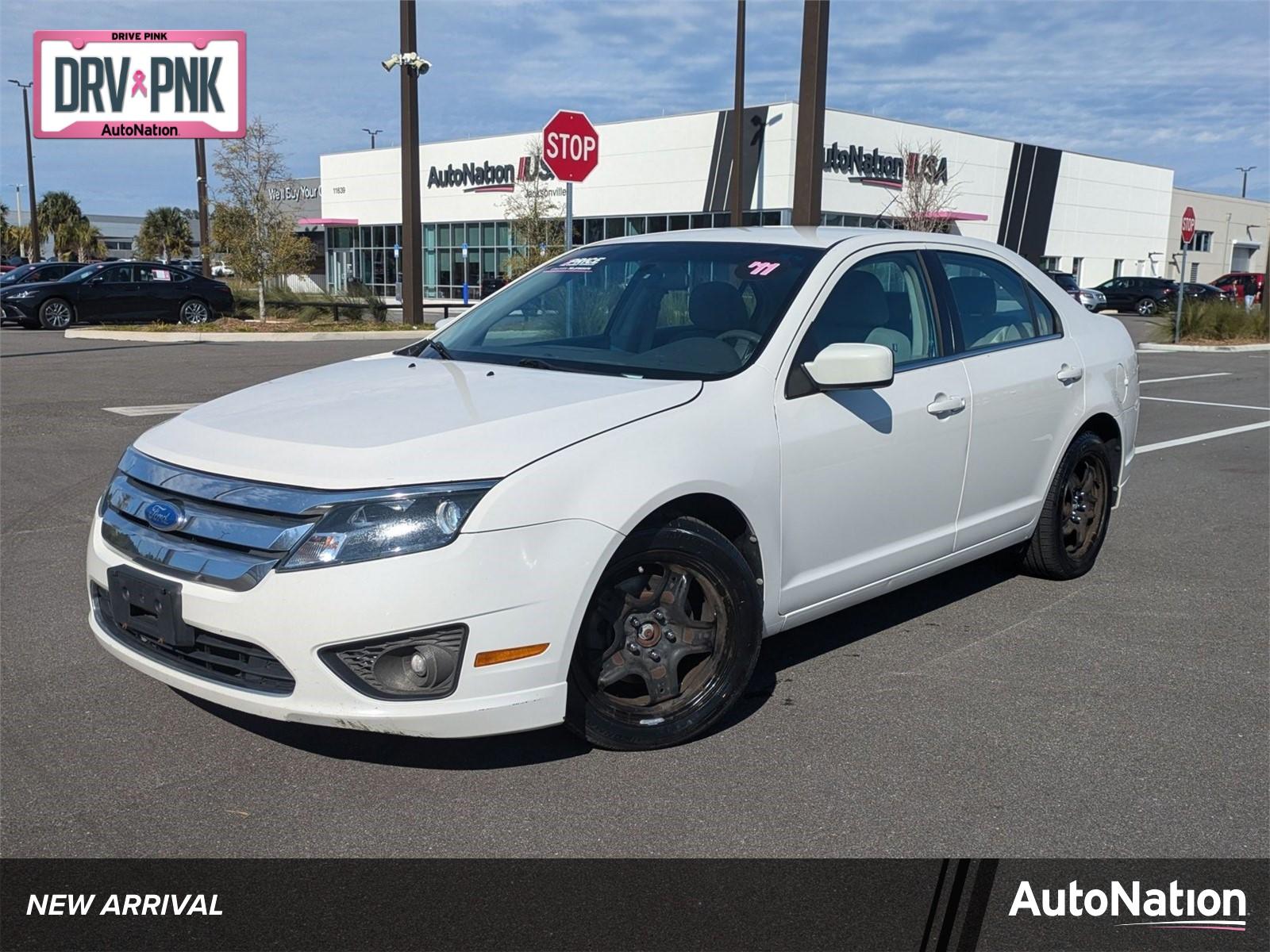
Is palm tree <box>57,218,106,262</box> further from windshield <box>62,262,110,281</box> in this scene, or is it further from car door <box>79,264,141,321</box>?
car door <box>79,264,141,321</box>

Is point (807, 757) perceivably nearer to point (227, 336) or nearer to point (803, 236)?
point (803, 236)

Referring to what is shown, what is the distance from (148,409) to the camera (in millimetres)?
11914

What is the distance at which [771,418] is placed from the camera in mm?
4062

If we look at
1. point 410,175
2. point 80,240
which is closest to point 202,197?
point 410,175

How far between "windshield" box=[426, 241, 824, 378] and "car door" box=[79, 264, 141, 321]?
73.9 feet

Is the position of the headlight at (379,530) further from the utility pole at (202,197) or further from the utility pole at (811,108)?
the utility pole at (202,197)

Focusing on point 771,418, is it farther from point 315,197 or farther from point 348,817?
point 315,197

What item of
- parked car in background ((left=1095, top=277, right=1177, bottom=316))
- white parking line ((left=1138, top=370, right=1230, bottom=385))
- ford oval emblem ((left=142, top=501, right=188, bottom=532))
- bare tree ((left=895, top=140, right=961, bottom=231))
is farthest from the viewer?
parked car in background ((left=1095, top=277, right=1177, bottom=316))

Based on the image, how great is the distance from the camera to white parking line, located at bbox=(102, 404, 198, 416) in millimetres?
11562

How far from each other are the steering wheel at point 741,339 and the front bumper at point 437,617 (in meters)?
1.05

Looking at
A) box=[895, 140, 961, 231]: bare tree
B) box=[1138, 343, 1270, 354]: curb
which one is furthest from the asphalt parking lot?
box=[895, 140, 961, 231]: bare tree

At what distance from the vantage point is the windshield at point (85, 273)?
2492 cm

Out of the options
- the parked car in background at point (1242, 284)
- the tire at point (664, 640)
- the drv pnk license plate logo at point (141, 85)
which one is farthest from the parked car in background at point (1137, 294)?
the tire at point (664, 640)

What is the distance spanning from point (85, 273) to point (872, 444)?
80.9 ft
